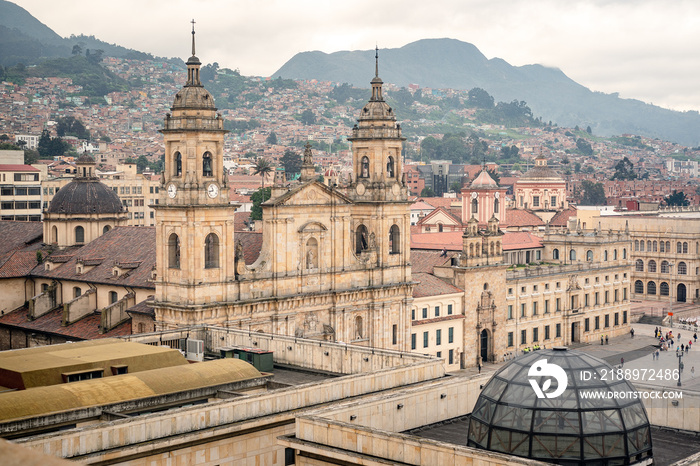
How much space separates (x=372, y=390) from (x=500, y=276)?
136ft

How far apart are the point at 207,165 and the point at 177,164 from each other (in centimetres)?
152

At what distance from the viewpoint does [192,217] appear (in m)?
52.6

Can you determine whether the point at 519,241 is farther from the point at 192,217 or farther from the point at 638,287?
the point at 192,217

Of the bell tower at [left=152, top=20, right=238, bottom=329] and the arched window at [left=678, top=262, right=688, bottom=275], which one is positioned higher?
the bell tower at [left=152, top=20, right=238, bottom=329]

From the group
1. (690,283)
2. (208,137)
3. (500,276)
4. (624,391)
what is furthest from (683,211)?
(624,391)

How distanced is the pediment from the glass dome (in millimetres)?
33271

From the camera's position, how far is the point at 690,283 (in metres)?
110

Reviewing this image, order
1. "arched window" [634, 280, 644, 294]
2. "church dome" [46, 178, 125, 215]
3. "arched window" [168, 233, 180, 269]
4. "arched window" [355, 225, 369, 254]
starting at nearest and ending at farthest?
"arched window" [168, 233, 180, 269]
"arched window" [355, 225, 369, 254]
"church dome" [46, 178, 125, 215]
"arched window" [634, 280, 644, 294]

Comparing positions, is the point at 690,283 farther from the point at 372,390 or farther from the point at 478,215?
the point at 372,390

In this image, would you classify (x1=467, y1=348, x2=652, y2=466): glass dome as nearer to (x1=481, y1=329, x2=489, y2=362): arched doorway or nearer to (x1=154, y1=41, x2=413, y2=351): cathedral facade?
(x1=154, y1=41, x2=413, y2=351): cathedral facade

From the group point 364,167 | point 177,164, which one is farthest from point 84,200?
point 364,167

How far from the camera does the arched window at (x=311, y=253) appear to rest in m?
59.2

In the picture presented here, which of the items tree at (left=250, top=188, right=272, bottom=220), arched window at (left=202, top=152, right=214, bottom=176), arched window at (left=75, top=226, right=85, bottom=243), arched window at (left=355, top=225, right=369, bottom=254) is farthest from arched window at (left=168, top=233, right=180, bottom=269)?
tree at (left=250, top=188, right=272, bottom=220)

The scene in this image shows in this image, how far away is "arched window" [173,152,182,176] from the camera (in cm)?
5338
